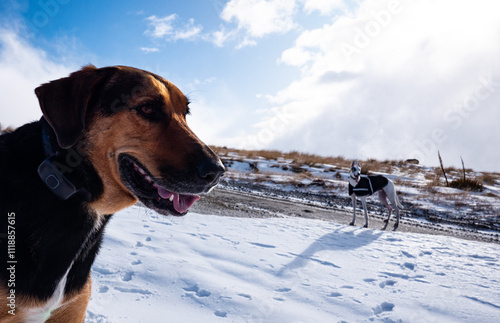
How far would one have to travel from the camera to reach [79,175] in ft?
5.35

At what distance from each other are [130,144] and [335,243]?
4643 mm

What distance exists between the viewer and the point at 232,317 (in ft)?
7.99

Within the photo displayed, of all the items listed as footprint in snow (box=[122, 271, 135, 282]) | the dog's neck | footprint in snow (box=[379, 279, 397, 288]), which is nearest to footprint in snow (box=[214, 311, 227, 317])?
footprint in snow (box=[122, 271, 135, 282])

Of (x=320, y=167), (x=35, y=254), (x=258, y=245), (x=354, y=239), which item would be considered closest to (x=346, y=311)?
(x=258, y=245)

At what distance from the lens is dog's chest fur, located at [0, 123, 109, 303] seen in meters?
1.50

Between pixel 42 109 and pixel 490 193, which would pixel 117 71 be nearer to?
pixel 42 109

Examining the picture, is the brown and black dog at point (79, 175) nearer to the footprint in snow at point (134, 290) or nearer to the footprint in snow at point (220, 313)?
the footprint in snow at point (134, 290)

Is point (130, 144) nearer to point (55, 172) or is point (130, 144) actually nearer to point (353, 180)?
point (55, 172)

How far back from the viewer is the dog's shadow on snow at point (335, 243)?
3985 mm

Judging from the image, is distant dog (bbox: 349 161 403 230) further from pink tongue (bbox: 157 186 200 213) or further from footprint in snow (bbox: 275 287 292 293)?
pink tongue (bbox: 157 186 200 213)

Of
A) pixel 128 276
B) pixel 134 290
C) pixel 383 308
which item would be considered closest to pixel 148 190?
pixel 134 290

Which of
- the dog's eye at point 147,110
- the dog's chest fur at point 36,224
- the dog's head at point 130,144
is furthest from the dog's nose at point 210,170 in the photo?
the dog's chest fur at point 36,224

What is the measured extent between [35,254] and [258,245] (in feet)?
11.3

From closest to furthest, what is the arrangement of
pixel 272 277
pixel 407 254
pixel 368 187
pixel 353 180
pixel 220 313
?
1. pixel 220 313
2. pixel 272 277
3. pixel 407 254
4. pixel 368 187
5. pixel 353 180
